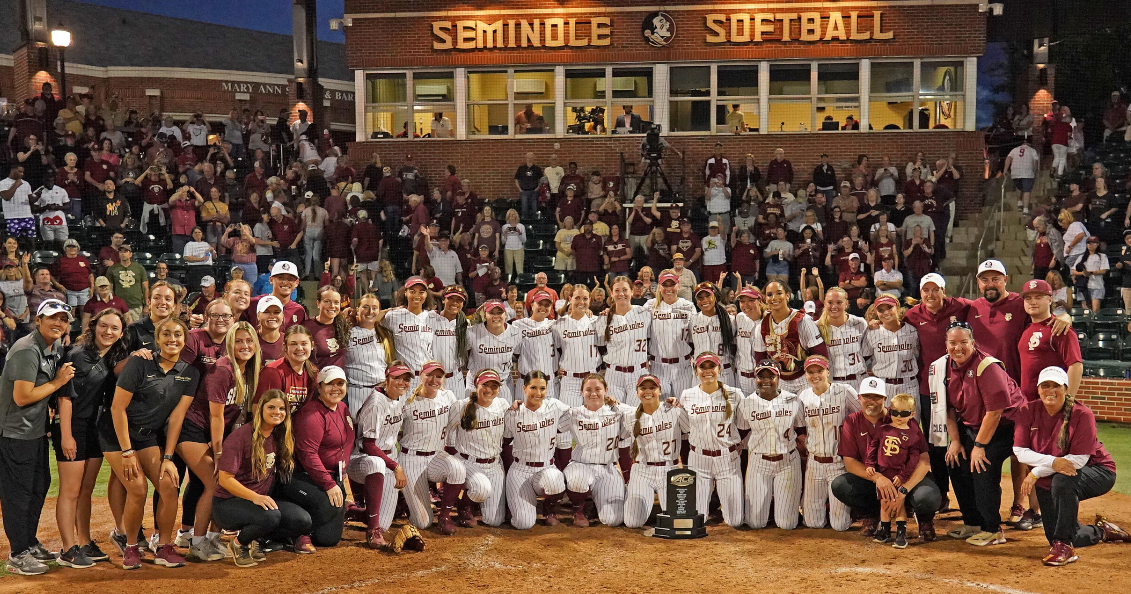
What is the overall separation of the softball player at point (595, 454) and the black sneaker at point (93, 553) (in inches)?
152

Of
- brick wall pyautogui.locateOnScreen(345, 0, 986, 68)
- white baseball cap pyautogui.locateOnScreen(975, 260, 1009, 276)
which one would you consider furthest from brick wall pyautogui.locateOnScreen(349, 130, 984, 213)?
white baseball cap pyautogui.locateOnScreen(975, 260, 1009, 276)

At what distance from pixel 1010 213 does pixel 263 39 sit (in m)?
41.7

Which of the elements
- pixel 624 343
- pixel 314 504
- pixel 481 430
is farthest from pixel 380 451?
pixel 624 343

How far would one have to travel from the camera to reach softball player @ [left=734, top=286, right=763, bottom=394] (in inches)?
415

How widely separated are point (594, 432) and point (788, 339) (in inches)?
85.1

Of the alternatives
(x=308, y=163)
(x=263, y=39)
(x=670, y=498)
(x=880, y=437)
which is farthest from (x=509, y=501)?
(x=263, y=39)

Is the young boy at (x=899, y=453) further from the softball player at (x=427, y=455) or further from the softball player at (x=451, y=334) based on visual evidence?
the softball player at (x=451, y=334)

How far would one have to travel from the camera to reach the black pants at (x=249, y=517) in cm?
784

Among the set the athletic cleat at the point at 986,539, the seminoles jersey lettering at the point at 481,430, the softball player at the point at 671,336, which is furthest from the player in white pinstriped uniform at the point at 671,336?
the athletic cleat at the point at 986,539

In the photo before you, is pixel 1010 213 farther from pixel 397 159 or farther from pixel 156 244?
pixel 156 244

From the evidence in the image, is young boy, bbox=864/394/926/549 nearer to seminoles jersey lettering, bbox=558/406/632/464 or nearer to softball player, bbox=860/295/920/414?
softball player, bbox=860/295/920/414

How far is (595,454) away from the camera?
9.54 m

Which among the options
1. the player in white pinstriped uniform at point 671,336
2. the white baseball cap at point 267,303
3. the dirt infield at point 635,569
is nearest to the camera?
the dirt infield at point 635,569

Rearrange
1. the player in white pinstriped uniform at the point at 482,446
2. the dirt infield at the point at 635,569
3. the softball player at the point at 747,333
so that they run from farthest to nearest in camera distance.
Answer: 1. the softball player at the point at 747,333
2. the player in white pinstriped uniform at the point at 482,446
3. the dirt infield at the point at 635,569
